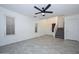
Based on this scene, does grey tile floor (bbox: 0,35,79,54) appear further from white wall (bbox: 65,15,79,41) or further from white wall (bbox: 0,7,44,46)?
white wall (bbox: 65,15,79,41)

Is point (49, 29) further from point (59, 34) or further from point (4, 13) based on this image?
point (4, 13)

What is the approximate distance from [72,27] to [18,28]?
5.31m

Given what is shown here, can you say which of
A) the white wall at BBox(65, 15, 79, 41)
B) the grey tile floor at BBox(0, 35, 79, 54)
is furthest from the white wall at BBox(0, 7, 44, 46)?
the white wall at BBox(65, 15, 79, 41)

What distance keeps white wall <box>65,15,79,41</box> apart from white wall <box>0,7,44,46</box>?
3847mm

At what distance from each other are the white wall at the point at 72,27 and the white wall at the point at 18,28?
12.6 ft

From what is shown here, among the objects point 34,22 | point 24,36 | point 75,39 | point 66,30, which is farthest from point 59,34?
point 24,36

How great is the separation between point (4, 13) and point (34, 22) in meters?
5.05

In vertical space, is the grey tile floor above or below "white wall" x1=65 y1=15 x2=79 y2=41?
below

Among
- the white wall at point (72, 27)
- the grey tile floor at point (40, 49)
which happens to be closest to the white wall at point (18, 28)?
the grey tile floor at point (40, 49)

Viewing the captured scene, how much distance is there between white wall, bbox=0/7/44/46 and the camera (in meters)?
5.64

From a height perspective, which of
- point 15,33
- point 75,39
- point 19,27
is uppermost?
point 19,27

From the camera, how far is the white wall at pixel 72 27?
823 centimetres

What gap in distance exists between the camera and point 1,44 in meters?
5.55

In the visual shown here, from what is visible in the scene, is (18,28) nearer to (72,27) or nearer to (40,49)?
(40,49)
